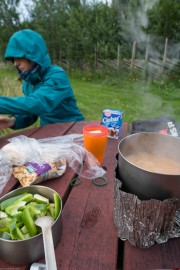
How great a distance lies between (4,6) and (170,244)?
1604cm

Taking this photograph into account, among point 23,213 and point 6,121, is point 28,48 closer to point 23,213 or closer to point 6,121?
point 6,121

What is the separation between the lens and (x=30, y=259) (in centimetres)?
65

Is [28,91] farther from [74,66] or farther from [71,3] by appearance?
[71,3]

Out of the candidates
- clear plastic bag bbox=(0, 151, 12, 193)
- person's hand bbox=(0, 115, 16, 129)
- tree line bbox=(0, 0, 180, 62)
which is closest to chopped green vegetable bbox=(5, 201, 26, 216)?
clear plastic bag bbox=(0, 151, 12, 193)

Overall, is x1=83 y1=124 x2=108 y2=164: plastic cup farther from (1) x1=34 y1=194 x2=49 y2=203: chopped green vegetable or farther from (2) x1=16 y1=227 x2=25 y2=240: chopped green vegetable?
(2) x1=16 y1=227 x2=25 y2=240: chopped green vegetable

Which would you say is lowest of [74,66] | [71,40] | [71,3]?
[74,66]

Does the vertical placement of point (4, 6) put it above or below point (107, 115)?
above

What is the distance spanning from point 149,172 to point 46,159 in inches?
23.8

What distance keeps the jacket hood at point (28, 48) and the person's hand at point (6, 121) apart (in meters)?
0.55

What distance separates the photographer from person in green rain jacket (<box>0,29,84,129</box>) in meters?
1.71

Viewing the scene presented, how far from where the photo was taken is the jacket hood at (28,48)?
1921 mm

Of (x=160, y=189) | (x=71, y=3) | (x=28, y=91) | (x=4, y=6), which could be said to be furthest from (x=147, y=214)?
(x=4, y=6)

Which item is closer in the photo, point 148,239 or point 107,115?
point 148,239

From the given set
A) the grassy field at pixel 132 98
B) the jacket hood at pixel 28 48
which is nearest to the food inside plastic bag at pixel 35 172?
the jacket hood at pixel 28 48
